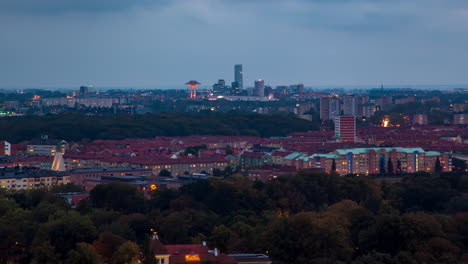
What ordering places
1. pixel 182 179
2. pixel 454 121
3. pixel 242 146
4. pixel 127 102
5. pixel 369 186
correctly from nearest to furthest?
pixel 369 186
pixel 182 179
pixel 242 146
pixel 454 121
pixel 127 102

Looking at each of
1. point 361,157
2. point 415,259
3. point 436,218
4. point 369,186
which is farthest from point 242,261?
point 361,157

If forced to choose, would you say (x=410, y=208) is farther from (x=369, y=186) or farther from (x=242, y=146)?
(x=242, y=146)

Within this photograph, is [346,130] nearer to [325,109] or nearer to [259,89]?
[325,109]

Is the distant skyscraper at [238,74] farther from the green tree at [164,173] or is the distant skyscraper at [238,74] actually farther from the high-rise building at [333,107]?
the green tree at [164,173]

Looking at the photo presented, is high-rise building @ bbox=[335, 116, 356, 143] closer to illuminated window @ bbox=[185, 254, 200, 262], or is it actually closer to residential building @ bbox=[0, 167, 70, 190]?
residential building @ bbox=[0, 167, 70, 190]

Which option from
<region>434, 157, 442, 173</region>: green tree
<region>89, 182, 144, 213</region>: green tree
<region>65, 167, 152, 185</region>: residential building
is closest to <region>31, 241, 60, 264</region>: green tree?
<region>89, 182, 144, 213</region>: green tree

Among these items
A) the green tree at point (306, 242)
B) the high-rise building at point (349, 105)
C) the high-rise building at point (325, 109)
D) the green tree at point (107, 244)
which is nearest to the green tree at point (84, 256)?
the green tree at point (107, 244)

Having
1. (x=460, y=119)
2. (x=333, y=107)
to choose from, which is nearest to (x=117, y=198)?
(x=460, y=119)
